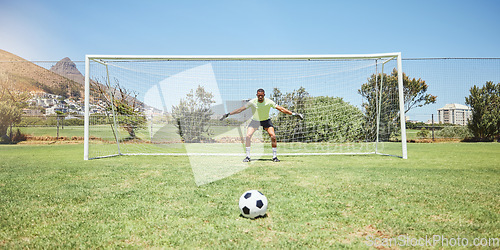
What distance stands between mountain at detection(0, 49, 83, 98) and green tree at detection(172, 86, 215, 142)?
9.91 metres

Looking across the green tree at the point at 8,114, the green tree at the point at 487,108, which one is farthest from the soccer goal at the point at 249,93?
the green tree at the point at 8,114

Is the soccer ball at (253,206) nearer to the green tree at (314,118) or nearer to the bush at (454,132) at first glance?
the green tree at (314,118)

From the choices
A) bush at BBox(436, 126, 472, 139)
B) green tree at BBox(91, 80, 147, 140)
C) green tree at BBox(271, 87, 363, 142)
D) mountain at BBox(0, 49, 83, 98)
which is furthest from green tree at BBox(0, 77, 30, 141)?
bush at BBox(436, 126, 472, 139)

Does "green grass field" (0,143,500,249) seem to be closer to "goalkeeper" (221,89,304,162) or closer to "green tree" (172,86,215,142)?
"goalkeeper" (221,89,304,162)

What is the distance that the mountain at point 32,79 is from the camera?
61.8ft

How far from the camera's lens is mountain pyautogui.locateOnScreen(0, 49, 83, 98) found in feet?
61.8

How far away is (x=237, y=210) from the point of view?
3.56 metres

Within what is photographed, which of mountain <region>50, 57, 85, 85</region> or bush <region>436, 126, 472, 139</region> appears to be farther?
bush <region>436, 126, 472, 139</region>

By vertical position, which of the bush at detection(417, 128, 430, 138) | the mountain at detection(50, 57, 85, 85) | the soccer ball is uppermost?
the mountain at detection(50, 57, 85, 85)

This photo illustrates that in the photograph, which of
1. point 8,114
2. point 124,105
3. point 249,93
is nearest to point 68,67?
point 8,114

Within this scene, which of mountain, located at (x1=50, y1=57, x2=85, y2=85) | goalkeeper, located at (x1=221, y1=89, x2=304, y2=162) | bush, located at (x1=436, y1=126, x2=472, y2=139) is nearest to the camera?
goalkeeper, located at (x1=221, y1=89, x2=304, y2=162)

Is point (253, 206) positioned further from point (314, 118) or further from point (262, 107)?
point (314, 118)

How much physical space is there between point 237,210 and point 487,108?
1902 cm

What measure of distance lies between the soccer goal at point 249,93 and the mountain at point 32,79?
825 cm
